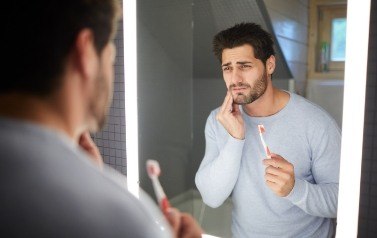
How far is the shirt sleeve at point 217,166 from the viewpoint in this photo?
1.00 meters

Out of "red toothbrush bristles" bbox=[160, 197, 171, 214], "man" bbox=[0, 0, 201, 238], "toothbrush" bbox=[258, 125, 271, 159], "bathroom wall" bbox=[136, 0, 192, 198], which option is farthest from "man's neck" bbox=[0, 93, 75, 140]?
"bathroom wall" bbox=[136, 0, 192, 198]

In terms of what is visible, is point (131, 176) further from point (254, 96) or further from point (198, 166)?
point (254, 96)

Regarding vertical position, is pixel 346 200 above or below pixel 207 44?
below

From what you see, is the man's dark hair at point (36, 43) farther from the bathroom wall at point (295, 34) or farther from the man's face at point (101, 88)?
the bathroom wall at point (295, 34)

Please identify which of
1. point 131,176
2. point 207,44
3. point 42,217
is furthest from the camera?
point 131,176

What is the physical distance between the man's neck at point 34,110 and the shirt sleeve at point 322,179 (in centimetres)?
71

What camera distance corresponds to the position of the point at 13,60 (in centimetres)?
37

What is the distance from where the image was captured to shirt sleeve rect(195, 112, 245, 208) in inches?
39.4

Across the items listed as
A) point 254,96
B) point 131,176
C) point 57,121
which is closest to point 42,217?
point 57,121

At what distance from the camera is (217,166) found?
105 cm

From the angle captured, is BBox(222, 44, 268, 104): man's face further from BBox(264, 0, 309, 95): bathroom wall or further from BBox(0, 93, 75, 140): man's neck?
BBox(0, 93, 75, 140): man's neck

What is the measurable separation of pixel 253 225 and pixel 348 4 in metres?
0.64

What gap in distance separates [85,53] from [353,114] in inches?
27.2

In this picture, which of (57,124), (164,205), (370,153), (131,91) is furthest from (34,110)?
(131,91)
